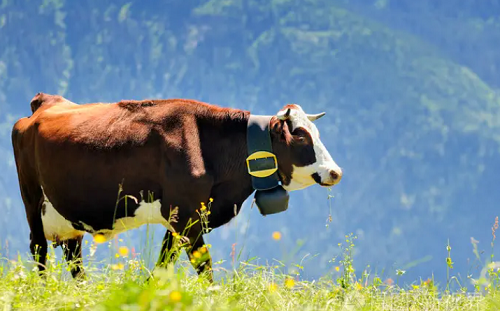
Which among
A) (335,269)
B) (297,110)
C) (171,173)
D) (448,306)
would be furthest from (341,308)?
(297,110)

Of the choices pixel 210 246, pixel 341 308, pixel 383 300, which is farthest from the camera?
pixel 210 246

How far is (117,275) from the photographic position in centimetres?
647

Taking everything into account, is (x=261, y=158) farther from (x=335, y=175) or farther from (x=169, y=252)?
(x=169, y=252)

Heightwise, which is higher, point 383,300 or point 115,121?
point 115,121

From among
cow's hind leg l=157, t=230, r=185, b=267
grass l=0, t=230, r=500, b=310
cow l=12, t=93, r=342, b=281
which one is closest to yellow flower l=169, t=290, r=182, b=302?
grass l=0, t=230, r=500, b=310

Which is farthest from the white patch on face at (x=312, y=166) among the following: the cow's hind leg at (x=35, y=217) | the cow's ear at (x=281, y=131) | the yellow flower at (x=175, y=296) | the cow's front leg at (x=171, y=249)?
the yellow flower at (x=175, y=296)

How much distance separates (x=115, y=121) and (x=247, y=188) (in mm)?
1890

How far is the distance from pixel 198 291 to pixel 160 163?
3109 millimetres

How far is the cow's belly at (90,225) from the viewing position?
905 centimetres

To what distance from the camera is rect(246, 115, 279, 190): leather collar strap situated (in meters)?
9.43

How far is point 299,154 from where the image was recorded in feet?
31.3

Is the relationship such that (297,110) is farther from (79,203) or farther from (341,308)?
(341,308)

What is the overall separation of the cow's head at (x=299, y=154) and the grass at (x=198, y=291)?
150 centimetres

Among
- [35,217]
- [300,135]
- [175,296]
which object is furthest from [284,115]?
[175,296]
